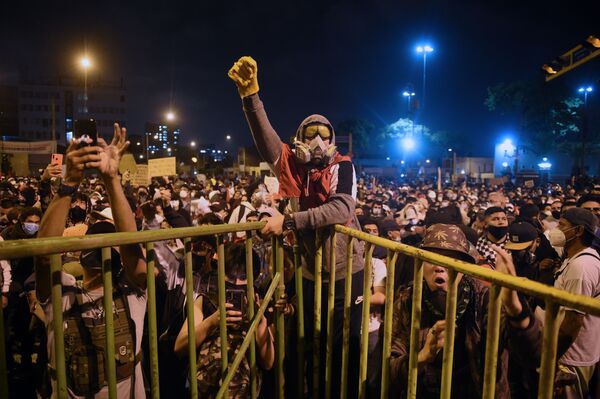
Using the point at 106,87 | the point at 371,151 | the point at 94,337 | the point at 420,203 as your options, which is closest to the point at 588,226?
the point at 94,337

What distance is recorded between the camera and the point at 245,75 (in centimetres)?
341

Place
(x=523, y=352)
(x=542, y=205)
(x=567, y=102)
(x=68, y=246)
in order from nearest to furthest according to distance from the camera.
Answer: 1. (x=68, y=246)
2. (x=523, y=352)
3. (x=542, y=205)
4. (x=567, y=102)

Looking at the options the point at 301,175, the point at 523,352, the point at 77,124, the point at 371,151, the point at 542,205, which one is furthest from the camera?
the point at 371,151

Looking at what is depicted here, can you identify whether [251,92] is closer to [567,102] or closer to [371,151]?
[567,102]

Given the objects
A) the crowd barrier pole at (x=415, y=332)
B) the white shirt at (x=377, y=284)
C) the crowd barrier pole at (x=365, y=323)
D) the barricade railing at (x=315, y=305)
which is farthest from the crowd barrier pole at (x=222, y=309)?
the white shirt at (x=377, y=284)

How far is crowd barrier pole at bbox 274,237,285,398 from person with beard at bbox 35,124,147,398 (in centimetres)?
98

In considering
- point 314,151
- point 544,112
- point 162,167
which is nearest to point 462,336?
point 314,151

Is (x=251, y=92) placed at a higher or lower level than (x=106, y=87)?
lower

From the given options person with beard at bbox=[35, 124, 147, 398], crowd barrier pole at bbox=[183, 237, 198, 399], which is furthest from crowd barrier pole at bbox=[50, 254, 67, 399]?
crowd barrier pole at bbox=[183, 237, 198, 399]

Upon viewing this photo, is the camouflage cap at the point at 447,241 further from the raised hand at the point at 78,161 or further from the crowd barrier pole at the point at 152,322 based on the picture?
the raised hand at the point at 78,161

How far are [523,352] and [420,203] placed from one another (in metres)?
13.0

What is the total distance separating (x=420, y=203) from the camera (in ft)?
48.8

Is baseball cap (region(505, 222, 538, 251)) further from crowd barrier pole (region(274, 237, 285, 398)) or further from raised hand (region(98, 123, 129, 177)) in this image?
raised hand (region(98, 123, 129, 177))

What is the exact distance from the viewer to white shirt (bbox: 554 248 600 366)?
3750 mm
